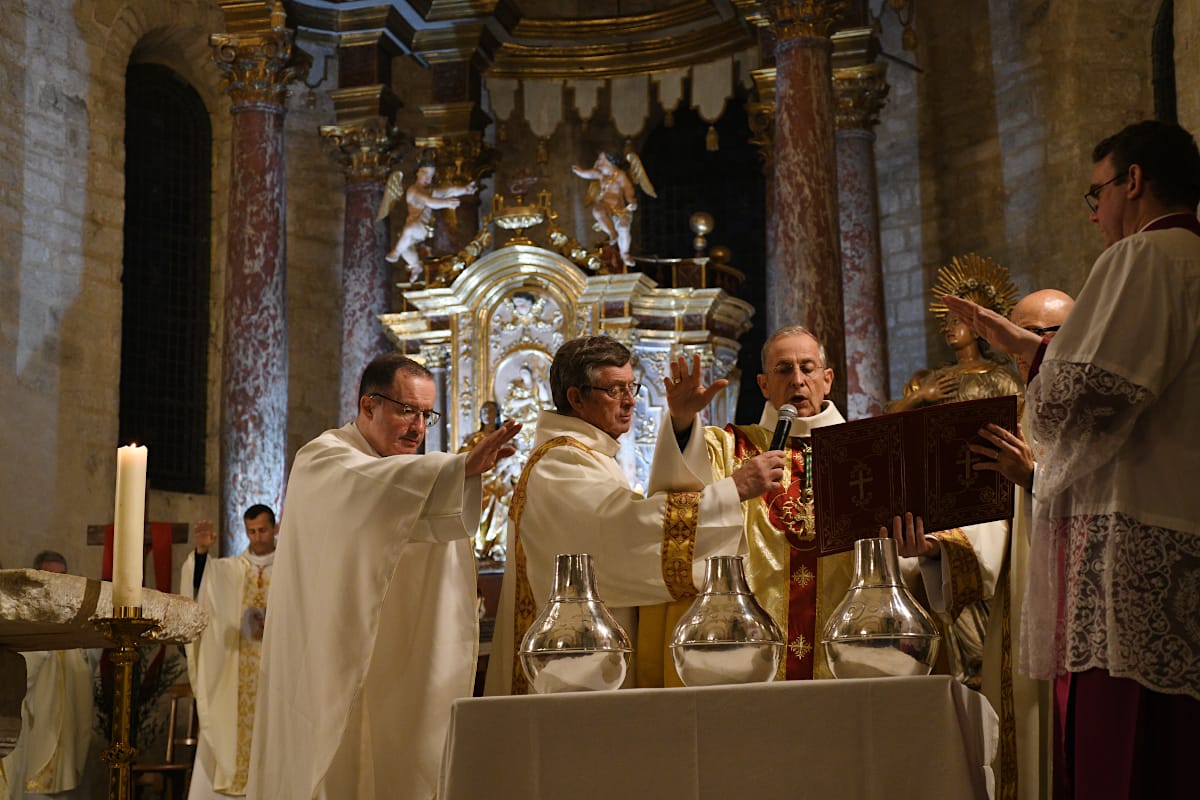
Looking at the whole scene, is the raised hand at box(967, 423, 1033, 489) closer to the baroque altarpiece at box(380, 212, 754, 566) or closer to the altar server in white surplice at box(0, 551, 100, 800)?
the altar server in white surplice at box(0, 551, 100, 800)

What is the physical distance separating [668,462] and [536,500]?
43 centimetres

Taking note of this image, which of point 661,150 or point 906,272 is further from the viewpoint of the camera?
point 661,150

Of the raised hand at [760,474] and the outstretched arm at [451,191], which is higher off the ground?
the outstretched arm at [451,191]

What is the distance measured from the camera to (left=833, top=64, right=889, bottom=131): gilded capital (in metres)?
12.1

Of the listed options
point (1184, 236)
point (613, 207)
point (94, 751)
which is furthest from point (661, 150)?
point (1184, 236)

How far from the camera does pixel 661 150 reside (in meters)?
15.5

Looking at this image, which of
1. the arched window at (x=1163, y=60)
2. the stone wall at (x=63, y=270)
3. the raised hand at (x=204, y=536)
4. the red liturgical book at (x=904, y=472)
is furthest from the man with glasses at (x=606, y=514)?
the arched window at (x=1163, y=60)

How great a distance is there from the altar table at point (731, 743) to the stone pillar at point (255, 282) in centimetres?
892

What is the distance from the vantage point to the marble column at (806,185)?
10312mm

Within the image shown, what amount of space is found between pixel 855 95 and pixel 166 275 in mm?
6501

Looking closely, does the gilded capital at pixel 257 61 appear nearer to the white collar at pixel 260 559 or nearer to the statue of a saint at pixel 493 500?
the statue of a saint at pixel 493 500

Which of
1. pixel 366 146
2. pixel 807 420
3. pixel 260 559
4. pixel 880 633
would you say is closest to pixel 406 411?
pixel 807 420

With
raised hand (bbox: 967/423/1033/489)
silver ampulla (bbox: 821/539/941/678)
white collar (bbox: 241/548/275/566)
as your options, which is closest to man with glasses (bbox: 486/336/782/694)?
raised hand (bbox: 967/423/1033/489)

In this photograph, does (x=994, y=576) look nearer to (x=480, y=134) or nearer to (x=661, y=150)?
(x=480, y=134)
